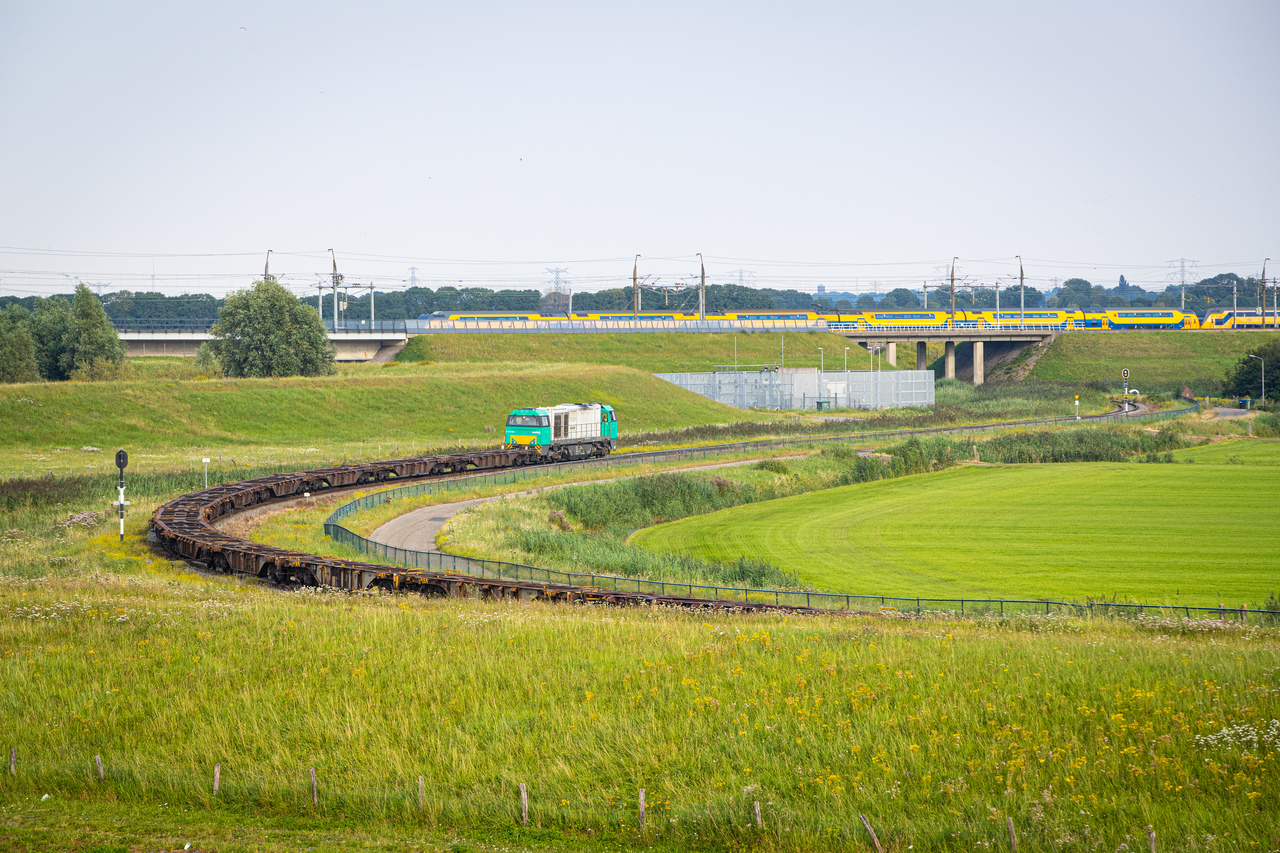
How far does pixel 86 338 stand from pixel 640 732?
88.4 metres

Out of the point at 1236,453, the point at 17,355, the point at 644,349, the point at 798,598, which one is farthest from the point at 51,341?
the point at 1236,453

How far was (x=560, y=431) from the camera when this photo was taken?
197ft

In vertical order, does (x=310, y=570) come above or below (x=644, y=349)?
below

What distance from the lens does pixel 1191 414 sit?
8906cm

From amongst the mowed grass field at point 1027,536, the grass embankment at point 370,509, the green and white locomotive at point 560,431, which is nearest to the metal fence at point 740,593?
the grass embankment at point 370,509

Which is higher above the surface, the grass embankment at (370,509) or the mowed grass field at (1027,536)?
the grass embankment at (370,509)

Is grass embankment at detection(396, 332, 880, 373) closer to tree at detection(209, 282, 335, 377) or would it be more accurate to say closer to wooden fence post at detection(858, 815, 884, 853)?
tree at detection(209, 282, 335, 377)

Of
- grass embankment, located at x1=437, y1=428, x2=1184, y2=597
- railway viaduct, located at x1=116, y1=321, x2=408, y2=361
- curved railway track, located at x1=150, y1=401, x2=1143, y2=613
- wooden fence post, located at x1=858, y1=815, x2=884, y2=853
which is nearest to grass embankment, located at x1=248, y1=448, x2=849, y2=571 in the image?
curved railway track, located at x1=150, y1=401, x2=1143, y2=613

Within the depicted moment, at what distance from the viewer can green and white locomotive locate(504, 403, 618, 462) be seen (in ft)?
193

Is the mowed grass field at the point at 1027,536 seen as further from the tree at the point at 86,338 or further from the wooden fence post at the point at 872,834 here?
the tree at the point at 86,338

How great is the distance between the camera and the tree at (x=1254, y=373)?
3957 inches

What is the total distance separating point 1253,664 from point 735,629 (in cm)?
903

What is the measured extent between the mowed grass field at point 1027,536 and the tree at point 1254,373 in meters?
48.6

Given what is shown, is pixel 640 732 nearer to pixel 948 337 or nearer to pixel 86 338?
pixel 86 338
